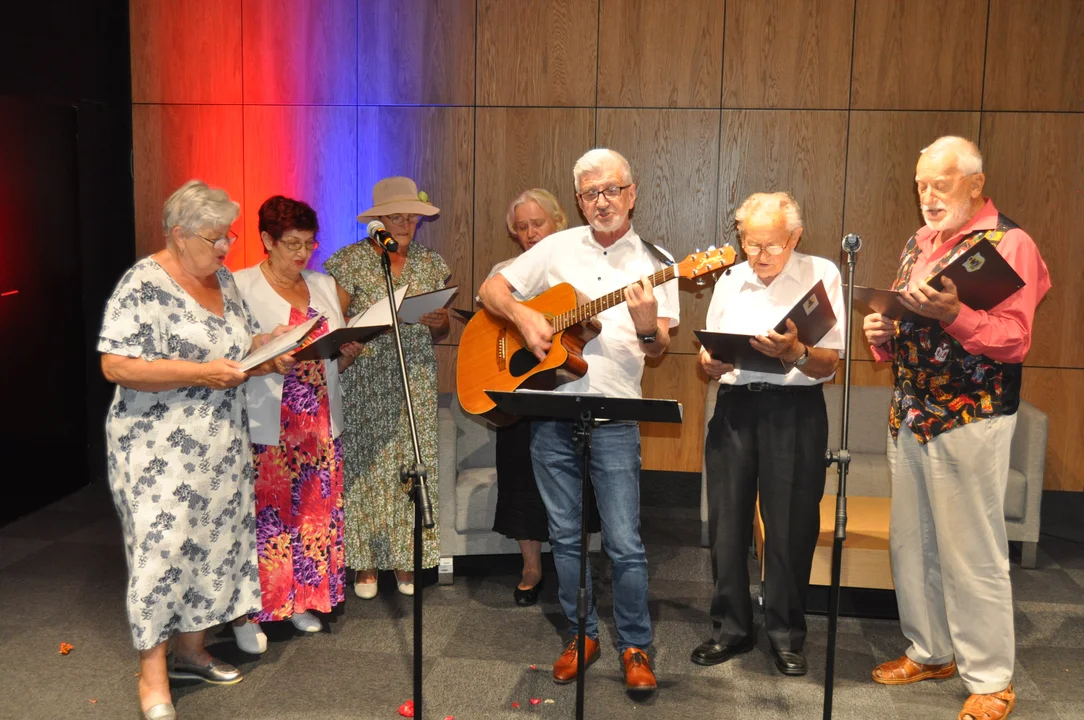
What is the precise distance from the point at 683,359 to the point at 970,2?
242cm

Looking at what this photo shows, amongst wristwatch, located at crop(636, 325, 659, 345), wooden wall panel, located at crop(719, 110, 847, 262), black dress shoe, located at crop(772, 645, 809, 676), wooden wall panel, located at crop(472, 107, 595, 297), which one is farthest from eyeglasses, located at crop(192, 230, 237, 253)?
wooden wall panel, located at crop(719, 110, 847, 262)

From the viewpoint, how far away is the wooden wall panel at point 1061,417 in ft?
17.7

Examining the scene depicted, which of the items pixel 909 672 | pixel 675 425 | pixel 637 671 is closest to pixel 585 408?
pixel 637 671

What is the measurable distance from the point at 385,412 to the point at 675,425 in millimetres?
2105

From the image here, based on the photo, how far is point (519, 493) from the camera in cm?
419

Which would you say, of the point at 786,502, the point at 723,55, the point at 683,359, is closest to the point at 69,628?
the point at 786,502

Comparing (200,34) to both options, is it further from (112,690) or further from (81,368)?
(112,690)

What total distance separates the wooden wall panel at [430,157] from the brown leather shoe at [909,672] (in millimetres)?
3195

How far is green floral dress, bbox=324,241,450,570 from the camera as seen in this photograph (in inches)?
162

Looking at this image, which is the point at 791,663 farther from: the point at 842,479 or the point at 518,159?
the point at 518,159

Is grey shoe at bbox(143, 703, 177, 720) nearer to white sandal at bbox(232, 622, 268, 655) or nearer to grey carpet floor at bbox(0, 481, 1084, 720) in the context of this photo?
grey carpet floor at bbox(0, 481, 1084, 720)

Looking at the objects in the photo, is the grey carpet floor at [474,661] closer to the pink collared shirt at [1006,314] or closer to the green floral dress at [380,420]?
the green floral dress at [380,420]

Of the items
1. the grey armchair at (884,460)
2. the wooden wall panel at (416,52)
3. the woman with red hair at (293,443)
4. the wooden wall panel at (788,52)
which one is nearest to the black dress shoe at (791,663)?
the grey armchair at (884,460)

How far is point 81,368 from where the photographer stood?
5.80 metres
